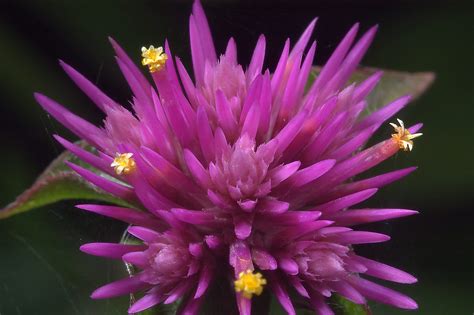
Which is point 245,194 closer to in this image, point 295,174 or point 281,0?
point 295,174

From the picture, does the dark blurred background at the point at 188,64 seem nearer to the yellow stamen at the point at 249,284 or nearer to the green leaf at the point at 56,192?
the green leaf at the point at 56,192

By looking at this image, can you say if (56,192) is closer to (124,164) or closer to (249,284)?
(124,164)

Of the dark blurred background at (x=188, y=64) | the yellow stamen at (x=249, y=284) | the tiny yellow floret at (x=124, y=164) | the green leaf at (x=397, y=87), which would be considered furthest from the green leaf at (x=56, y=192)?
the green leaf at (x=397, y=87)

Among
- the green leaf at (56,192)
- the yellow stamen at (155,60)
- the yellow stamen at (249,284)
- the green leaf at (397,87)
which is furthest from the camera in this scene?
the green leaf at (397,87)

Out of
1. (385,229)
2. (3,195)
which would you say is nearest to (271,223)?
(385,229)

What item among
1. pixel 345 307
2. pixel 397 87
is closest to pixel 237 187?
pixel 345 307

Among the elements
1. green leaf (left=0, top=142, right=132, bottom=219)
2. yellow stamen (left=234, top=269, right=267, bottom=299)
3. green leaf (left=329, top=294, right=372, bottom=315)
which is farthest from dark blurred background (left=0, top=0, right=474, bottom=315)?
yellow stamen (left=234, top=269, right=267, bottom=299)
